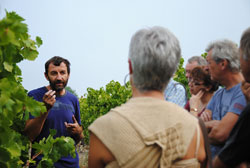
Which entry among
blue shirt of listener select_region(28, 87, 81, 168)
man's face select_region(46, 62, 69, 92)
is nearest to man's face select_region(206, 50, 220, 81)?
blue shirt of listener select_region(28, 87, 81, 168)

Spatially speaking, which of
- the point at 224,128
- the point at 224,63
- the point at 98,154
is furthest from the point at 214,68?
the point at 98,154

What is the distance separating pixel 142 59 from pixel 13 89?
873 millimetres

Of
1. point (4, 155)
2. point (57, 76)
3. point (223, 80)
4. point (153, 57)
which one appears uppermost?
point (57, 76)

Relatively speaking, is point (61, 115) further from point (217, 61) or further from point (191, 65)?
point (217, 61)

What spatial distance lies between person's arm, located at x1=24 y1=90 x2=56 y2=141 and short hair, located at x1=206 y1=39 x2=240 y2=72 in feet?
6.27

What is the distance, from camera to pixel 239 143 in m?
1.84

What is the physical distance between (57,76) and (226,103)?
2600mm

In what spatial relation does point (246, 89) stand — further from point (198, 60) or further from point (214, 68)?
point (198, 60)

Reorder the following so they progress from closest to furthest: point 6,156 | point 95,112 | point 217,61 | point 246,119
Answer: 1. point 246,119
2. point 6,156
3. point 217,61
4. point 95,112

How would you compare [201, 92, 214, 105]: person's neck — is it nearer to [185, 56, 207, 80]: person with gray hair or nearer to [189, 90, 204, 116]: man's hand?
[189, 90, 204, 116]: man's hand

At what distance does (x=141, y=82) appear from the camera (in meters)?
1.93

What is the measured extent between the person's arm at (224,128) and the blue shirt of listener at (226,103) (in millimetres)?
51

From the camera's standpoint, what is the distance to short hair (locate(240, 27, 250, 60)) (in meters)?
2.05

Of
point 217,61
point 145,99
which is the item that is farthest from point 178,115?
point 217,61
